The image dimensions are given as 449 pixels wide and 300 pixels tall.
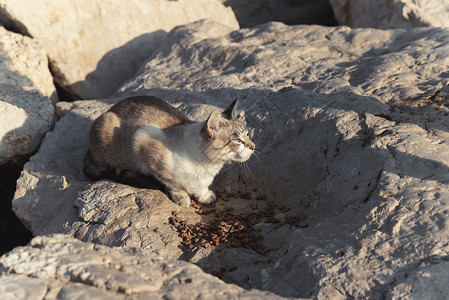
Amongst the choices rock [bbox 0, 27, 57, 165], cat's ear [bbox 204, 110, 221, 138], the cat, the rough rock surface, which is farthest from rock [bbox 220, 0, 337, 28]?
cat's ear [bbox 204, 110, 221, 138]

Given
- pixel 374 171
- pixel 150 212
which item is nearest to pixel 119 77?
pixel 150 212

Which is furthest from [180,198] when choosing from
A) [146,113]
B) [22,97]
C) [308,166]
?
[22,97]

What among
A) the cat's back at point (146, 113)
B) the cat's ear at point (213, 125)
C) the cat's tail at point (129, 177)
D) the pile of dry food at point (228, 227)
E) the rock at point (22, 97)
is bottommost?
the pile of dry food at point (228, 227)

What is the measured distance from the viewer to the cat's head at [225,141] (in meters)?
5.24

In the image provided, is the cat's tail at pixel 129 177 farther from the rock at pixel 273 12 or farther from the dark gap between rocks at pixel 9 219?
the rock at pixel 273 12

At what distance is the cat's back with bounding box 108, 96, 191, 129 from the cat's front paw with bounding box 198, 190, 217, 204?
0.92m

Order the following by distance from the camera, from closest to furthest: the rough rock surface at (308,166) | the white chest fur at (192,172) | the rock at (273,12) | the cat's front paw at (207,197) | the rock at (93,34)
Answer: the rough rock surface at (308,166), the white chest fur at (192,172), the cat's front paw at (207,197), the rock at (93,34), the rock at (273,12)

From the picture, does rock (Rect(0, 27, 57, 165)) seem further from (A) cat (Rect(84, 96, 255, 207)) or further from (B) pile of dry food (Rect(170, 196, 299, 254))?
(B) pile of dry food (Rect(170, 196, 299, 254))

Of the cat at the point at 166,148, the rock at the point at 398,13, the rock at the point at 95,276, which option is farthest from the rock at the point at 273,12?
the rock at the point at 95,276

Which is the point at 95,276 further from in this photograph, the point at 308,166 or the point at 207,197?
the point at 308,166

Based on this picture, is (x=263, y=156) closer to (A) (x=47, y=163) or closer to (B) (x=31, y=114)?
(A) (x=47, y=163)

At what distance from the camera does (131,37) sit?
8516 millimetres

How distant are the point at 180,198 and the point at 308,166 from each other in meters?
1.49

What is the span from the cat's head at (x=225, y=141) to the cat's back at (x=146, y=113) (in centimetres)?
62
